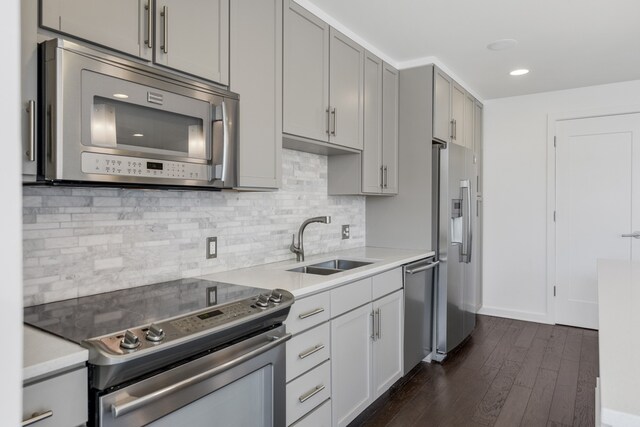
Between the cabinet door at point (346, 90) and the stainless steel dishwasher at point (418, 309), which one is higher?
the cabinet door at point (346, 90)

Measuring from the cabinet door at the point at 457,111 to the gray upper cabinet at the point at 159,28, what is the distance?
98.8 inches

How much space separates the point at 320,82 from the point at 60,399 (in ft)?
6.84

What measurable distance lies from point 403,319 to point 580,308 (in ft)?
8.44

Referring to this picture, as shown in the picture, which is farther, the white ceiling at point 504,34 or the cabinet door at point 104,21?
the white ceiling at point 504,34

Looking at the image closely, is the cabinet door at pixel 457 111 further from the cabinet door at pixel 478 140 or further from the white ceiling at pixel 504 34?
the cabinet door at pixel 478 140

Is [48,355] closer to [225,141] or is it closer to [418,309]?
[225,141]

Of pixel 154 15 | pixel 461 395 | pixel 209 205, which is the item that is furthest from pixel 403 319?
pixel 154 15

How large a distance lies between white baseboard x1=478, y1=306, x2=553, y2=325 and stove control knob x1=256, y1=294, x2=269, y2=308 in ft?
12.6

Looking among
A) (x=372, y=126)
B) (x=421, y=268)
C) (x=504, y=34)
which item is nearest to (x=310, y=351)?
(x=421, y=268)

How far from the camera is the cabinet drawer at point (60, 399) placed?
37.4 inches

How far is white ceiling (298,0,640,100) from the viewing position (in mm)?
2521

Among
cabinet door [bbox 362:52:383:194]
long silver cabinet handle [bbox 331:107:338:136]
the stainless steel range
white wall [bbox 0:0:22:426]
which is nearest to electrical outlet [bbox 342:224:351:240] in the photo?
cabinet door [bbox 362:52:383:194]

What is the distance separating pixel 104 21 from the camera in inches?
53.9

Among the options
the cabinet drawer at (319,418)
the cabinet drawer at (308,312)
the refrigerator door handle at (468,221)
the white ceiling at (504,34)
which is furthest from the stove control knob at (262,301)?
the refrigerator door handle at (468,221)
